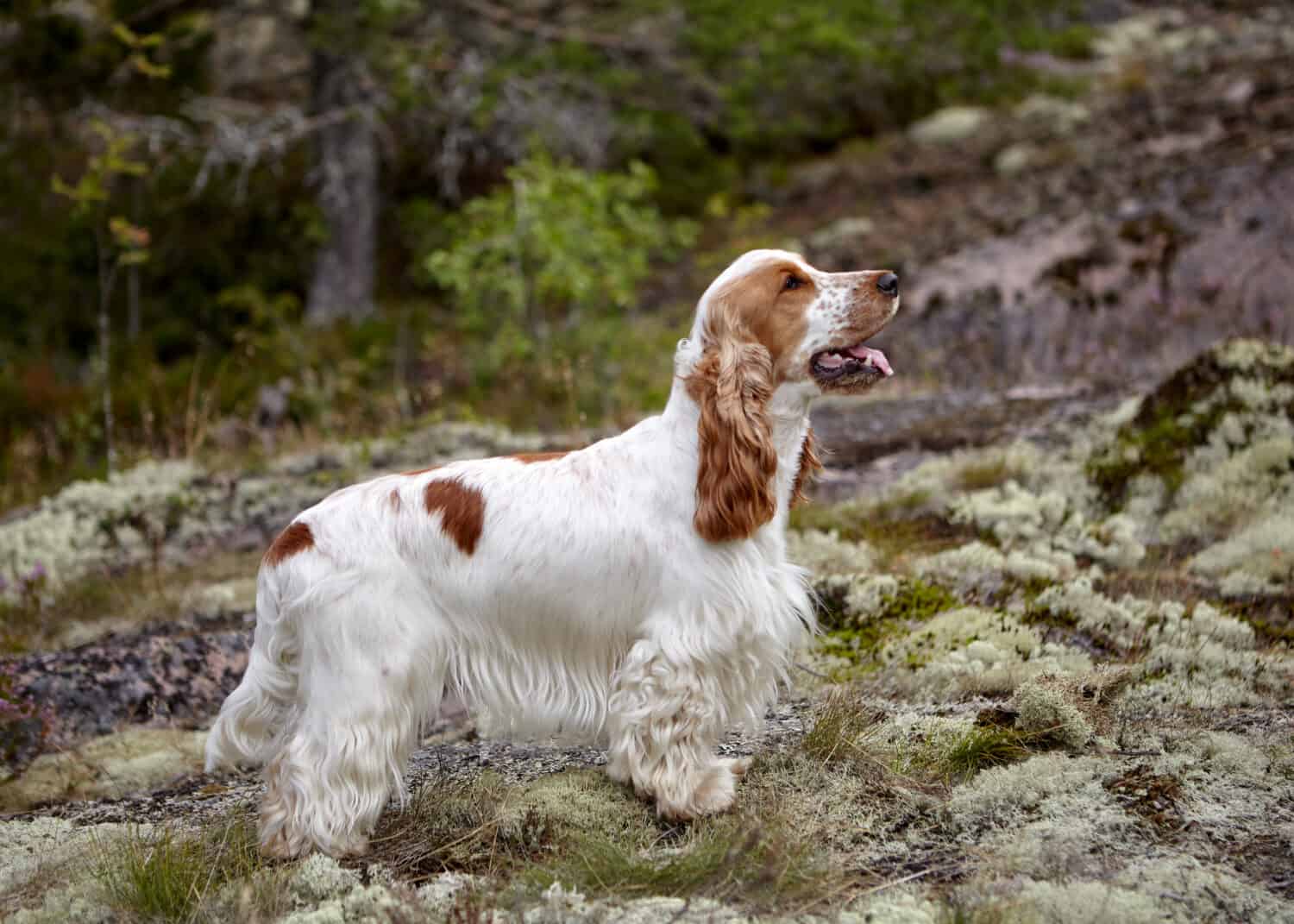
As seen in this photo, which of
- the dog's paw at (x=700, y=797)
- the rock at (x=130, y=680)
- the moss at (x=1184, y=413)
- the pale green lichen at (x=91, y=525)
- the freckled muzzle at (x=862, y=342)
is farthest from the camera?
the pale green lichen at (x=91, y=525)

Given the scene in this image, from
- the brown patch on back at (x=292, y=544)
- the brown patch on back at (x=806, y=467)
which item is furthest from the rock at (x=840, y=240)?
the brown patch on back at (x=292, y=544)

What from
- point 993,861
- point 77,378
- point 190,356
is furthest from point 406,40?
point 993,861

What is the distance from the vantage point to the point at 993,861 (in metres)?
3.25

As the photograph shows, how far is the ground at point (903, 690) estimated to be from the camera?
3248 mm

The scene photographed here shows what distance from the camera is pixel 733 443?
3604mm

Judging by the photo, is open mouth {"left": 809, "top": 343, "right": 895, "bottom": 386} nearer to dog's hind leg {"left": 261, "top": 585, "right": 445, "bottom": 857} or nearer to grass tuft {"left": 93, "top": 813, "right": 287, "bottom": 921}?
dog's hind leg {"left": 261, "top": 585, "right": 445, "bottom": 857}

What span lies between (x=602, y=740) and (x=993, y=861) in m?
1.38

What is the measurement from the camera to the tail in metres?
3.72

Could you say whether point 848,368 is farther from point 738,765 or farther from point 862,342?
point 738,765

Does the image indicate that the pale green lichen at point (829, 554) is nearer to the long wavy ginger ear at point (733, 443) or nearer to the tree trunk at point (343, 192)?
the long wavy ginger ear at point (733, 443)

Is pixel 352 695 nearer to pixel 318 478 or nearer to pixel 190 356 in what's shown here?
pixel 318 478

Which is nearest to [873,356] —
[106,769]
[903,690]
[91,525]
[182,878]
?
[903,690]

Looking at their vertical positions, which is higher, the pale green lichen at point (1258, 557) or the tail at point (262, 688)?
the tail at point (262, 688)

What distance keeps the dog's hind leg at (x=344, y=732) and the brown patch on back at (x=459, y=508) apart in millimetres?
265
